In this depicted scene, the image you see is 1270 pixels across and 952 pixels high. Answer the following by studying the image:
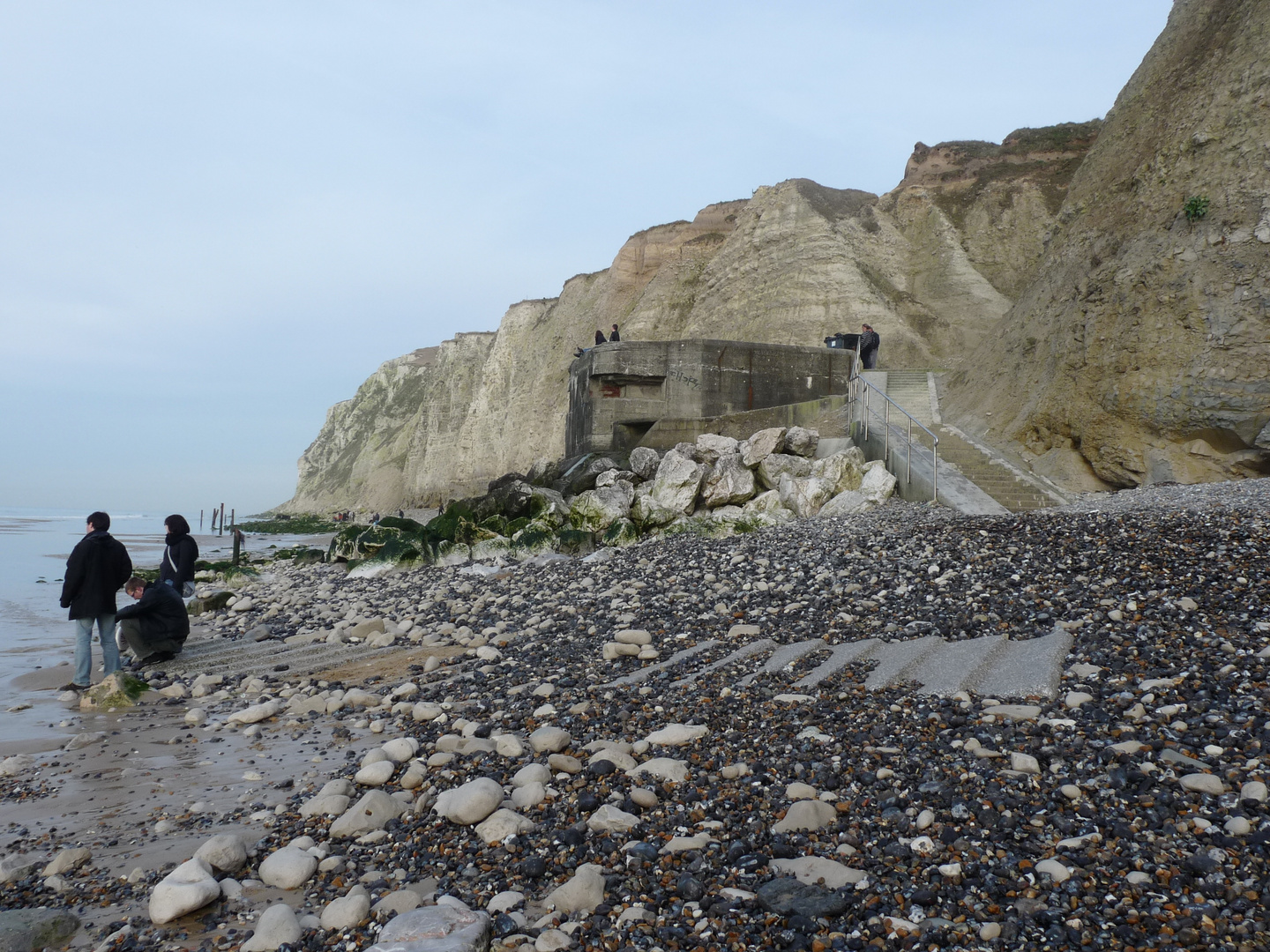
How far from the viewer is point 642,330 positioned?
142ft

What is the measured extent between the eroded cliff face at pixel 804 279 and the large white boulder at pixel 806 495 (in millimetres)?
20953

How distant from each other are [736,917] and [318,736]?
3628mm

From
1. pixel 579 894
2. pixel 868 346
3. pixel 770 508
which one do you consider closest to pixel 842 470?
pixel 770 508

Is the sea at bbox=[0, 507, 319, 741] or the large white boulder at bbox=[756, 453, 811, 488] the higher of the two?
the large white boulder at bbox=[756, 453, 811, 488]

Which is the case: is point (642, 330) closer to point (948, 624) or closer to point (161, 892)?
point (948, 624)

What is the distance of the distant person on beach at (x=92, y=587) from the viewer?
22.7 feet

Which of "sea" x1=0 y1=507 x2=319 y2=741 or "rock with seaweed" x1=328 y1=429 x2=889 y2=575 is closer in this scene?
"sea" x1=0 y1=507 x2=319 y2=741

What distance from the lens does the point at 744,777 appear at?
364 centimetres

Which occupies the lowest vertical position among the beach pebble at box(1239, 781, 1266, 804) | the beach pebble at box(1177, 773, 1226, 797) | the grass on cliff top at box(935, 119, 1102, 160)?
the beach pebble at box(1177, 773, 1226, 797)

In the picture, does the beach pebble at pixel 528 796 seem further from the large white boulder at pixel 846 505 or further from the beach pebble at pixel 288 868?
the large white boulder at pixel 846 505

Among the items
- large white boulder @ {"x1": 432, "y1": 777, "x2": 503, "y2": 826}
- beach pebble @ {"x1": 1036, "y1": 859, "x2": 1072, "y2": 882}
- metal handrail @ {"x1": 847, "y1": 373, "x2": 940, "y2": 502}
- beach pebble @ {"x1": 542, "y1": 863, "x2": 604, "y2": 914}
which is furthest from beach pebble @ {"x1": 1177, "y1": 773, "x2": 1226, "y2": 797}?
metal handrail @ {"x1": 847, "y1": 373, "x2": 940, "y2": 502}

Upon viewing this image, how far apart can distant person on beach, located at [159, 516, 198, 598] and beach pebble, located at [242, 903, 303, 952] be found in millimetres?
6368

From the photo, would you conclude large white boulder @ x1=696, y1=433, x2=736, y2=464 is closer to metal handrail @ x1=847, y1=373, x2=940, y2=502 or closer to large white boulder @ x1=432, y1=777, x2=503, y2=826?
metal handrail @ x1=847, y1=373, x2=940, y2=502

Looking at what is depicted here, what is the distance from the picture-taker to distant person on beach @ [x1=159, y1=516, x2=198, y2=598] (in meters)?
8.31
